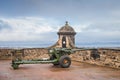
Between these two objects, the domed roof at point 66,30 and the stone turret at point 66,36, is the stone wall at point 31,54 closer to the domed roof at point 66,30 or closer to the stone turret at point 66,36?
the stone turret at point 66,36

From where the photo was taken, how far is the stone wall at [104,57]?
1377 centimetres

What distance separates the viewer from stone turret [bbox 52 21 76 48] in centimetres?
1998

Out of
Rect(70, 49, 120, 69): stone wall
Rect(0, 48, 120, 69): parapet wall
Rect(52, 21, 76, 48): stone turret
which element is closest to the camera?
Rect(70, 49, 120, 69): stone wall

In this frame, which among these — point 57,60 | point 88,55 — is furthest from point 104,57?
point 57,60

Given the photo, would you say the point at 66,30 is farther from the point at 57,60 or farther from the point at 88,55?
the point at 57,60

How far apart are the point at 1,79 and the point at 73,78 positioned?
2731mm

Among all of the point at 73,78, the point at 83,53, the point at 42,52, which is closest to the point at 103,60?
the point at 83,53

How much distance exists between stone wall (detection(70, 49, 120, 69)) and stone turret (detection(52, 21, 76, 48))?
2236mm

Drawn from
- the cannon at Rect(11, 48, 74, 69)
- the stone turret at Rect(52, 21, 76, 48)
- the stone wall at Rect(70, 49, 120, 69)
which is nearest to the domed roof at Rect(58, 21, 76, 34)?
the stone turret at Rect(52, 21, 76, 48)

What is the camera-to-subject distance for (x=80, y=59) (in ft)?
57.3

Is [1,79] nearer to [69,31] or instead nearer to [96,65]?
[96,65]

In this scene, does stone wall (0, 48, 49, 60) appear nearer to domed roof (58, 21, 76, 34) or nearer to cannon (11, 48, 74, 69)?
domed roof (58, 21, 76, 34)

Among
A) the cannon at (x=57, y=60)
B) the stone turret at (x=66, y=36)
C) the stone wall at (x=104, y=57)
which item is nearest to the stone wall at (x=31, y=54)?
the stone turret at (x=66, y=36)

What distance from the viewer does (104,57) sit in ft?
48.7
